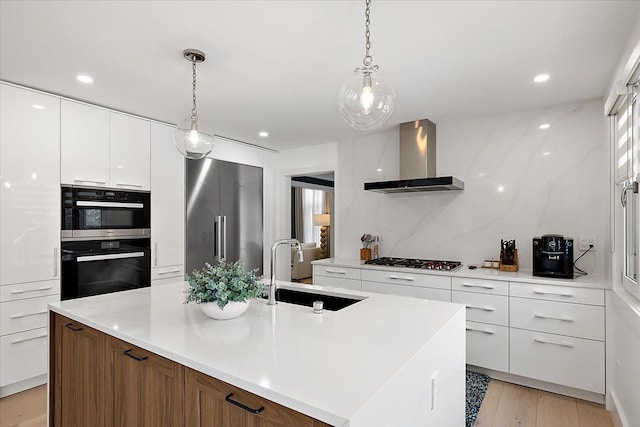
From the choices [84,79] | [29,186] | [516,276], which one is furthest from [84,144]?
[516,276]

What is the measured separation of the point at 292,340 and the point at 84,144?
2.81 m

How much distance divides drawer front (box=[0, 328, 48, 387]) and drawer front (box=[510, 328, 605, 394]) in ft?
12.1

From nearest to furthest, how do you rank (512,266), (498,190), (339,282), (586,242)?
(586,242)
(512,266)
(498,190)
(339,282)

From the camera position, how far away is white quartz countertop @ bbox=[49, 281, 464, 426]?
36.8 inches

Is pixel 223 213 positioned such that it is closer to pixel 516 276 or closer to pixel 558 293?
pixel 516 276

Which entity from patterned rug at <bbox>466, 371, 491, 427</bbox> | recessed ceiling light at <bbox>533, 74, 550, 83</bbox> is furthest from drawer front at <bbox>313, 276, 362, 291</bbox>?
recessed ceiling light at <bbox>533, 74, 550, 83</bbox>

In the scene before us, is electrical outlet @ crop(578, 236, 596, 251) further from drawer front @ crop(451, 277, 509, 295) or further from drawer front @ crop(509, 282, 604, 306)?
drawer front @ crop(451, 277, 509, 295)

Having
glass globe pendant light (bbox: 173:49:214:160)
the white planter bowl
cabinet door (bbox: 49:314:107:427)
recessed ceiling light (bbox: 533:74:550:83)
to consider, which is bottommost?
cabinet door (bbox: 49:314:107:427)


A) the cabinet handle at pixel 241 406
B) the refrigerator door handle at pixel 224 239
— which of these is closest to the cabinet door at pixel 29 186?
the refrigerator door handle at pixel 224 239

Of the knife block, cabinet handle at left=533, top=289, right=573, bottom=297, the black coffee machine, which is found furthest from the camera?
the knife block

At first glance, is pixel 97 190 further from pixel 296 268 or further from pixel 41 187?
pixel 296 268

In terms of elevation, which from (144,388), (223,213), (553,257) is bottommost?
(144,388)

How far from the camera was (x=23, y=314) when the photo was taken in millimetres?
2664

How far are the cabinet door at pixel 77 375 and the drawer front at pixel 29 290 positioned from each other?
41.2 inches
